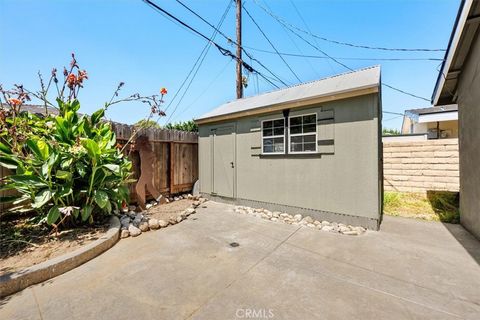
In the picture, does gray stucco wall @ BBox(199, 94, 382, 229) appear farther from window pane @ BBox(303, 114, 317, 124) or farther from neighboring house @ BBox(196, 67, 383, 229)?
window pane @ BBox(303, 114, 317, 124)

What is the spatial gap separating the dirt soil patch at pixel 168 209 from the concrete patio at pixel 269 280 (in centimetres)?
108

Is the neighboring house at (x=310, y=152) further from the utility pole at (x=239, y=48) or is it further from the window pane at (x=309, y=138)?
the utility pole at (x=239, y=48)

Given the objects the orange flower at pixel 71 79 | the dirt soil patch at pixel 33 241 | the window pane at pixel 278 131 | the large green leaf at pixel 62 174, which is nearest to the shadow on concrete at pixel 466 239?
the window pane at pixel 278 131

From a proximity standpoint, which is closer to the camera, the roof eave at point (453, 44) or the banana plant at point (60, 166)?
the roof eave at point (453, 44)

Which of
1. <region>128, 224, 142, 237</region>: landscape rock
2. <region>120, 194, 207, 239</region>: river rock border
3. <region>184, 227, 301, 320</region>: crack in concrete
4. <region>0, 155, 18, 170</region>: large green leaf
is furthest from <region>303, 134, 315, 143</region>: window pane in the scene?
<region>0, 155, 18, 170</region>: large green leaf

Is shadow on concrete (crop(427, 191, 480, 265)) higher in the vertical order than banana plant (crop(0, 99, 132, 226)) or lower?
lower

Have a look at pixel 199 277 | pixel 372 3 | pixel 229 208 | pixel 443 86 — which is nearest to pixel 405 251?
pixel 199 277

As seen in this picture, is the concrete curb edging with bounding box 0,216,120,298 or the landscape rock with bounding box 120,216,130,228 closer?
the concrete curb edging with bounding box 0,216,120,298

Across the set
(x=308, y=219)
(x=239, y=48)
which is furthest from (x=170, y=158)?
(x=239, y=48)

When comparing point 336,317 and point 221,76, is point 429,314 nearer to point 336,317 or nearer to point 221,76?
point 336,317

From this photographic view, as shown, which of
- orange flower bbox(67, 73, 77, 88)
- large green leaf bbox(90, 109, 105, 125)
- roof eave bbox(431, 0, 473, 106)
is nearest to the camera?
Result: roof eave bbox(431, 0, 473, 106)

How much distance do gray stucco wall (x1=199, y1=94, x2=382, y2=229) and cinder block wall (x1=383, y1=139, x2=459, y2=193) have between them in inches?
101

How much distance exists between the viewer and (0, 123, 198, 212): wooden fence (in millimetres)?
5211

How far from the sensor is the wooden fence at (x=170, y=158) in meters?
5.21
